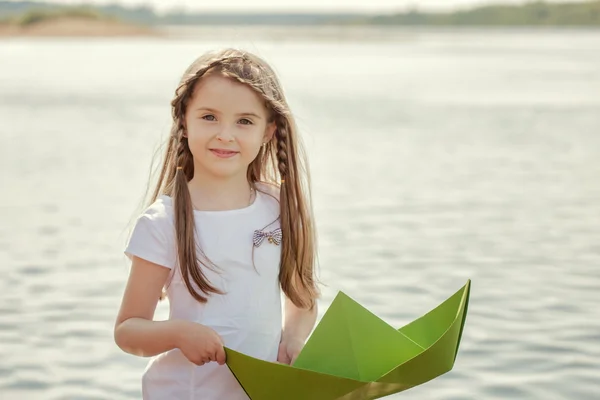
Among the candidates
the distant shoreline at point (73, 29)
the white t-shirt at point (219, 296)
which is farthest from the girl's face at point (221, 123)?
the distant shoreline at point (73, 29)

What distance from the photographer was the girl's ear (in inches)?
92.3

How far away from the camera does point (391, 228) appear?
565cm

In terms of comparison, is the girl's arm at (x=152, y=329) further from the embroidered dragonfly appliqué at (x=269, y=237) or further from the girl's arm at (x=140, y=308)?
the embroidered dragonfly appliqué at (x=269, y=237)

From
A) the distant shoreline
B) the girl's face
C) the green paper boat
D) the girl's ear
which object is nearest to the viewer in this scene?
the green paper boat

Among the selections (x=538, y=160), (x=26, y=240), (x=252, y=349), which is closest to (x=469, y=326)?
(x=252, y=349)

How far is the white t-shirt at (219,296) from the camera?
2.14 meters

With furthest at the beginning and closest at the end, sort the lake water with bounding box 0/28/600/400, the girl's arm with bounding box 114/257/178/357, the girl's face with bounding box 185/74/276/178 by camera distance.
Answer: the lake water with bounding box 0/28/600/400, the girl's face with bounding box 185/74/276/178, the girl's arm with bounding box 114/257/178/357

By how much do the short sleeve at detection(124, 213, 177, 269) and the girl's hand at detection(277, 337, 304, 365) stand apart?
0.31 metres

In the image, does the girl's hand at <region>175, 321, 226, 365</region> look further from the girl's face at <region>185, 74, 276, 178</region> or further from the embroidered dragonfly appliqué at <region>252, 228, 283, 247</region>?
the girl's face at <region>185, 74, 276, 178</region>

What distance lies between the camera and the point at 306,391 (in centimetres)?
199

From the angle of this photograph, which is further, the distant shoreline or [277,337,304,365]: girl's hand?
the distant shoreline

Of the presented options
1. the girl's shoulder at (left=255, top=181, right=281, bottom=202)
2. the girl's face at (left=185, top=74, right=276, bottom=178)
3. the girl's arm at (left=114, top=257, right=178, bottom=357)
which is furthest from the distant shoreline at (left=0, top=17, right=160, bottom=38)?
the girl's arm at (left=114, top=257, right=178, bottom=357)

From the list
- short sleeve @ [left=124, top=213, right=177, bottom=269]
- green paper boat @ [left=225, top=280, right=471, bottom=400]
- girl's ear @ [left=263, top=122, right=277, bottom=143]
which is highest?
girl's ear @ [left=263, top=122, right=277, bottom=143]

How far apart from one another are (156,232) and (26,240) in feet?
10.9
